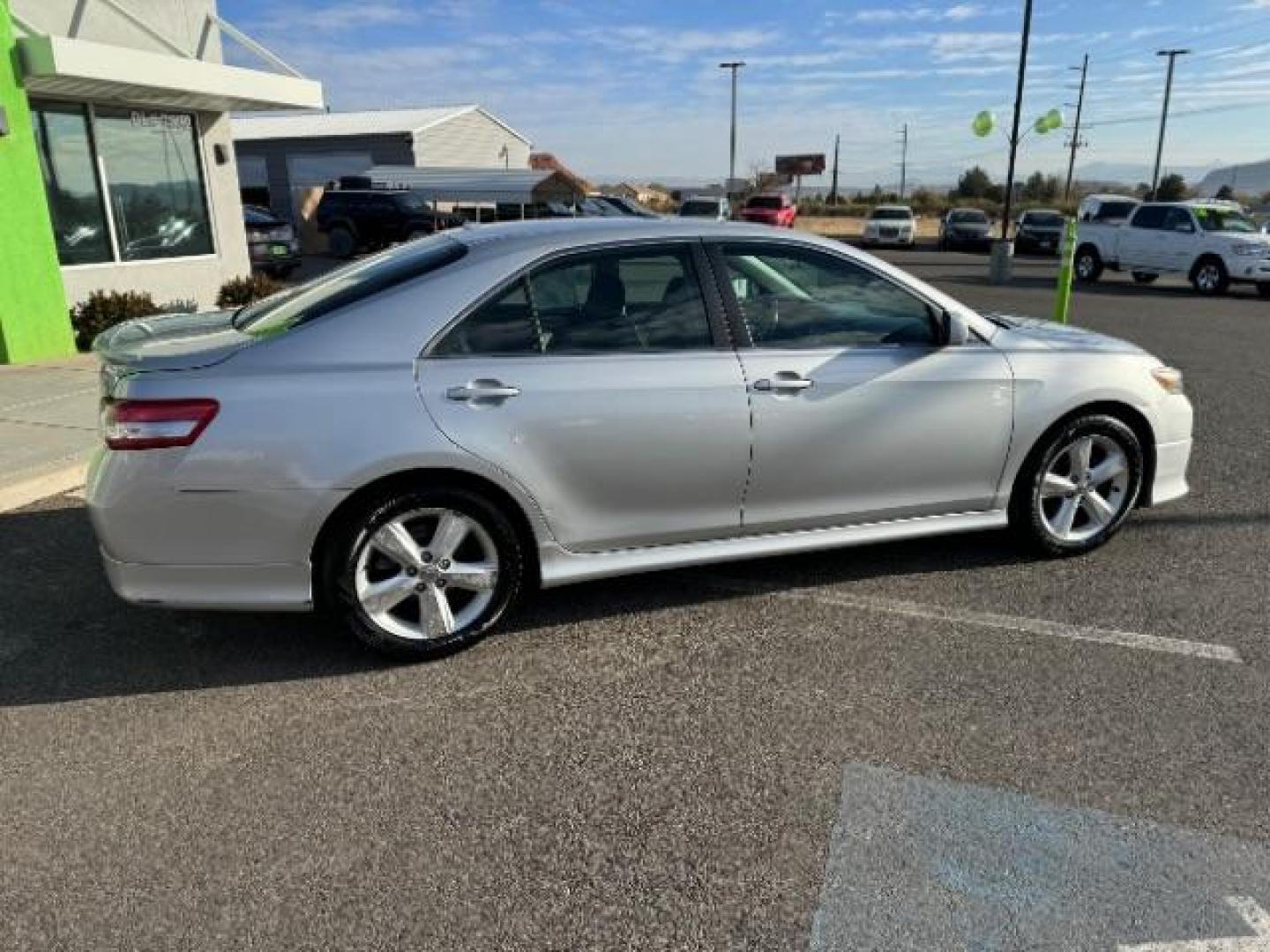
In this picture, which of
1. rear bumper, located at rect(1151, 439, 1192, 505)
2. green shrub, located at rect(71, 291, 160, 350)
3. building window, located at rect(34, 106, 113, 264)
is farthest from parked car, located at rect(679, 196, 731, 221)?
rear bumper, located at rect(1151, 439, 1192, 505)

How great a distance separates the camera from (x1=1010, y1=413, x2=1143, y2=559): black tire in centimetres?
436

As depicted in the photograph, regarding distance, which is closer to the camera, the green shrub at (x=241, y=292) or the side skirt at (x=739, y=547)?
the side skirt at (x=739, y=547)

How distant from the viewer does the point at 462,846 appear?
2.59 meters

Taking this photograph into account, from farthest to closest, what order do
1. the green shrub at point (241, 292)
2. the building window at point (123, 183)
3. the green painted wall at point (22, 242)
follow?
the green shrub at point (241, 292), the building window at point (123, 183), the green painted wall at point (22, 242)

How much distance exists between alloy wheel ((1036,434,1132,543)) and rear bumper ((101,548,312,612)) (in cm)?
327

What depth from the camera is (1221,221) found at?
1892 centimetres

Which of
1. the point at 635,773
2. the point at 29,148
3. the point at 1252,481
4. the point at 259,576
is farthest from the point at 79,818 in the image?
the point at 29,148

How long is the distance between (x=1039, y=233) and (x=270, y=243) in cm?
2402

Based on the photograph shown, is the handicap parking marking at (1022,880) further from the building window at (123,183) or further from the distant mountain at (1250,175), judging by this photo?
the distant mountain at (1250,175)

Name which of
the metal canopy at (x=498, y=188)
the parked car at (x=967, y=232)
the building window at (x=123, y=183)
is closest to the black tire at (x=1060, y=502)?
the building window at (x=123, y=183)

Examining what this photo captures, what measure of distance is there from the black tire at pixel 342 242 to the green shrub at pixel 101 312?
54.6ft

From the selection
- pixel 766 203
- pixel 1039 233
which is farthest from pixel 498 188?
pixel 1039 233

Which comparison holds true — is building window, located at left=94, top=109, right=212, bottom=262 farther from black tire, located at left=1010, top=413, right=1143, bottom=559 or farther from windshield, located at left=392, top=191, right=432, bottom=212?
windshield, located at left=392, top=191, right=432, bottom=212

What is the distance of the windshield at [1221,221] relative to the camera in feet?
61.8
